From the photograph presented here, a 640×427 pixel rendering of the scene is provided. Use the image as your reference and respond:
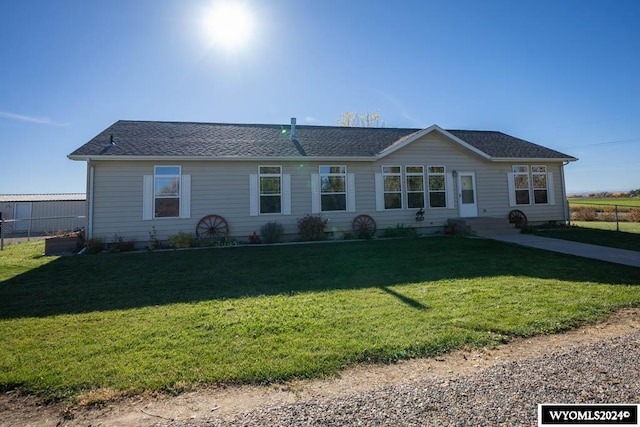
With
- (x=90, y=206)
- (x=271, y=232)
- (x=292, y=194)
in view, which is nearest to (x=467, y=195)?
(x=292, y=194)

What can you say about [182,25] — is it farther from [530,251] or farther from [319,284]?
[530,251]

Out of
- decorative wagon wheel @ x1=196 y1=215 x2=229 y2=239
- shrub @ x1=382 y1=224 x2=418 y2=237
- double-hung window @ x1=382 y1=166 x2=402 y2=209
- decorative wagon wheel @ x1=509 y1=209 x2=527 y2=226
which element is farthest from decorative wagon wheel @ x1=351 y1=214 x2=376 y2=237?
decorative wagon wheel @ x1=509 y1=209 x2=527 y2=226

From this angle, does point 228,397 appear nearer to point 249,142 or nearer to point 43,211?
point 249,142

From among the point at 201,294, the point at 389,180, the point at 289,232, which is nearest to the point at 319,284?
the point at 201,294

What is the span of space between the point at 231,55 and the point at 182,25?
1.80 m

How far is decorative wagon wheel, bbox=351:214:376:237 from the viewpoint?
12.4m

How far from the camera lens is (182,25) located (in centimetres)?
978

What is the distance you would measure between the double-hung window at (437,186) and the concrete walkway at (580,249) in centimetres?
316

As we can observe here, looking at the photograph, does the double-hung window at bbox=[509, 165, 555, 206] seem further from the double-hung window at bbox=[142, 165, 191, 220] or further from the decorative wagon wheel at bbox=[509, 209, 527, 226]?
the double-hung window at bbox=[142, 165, 191, 220]

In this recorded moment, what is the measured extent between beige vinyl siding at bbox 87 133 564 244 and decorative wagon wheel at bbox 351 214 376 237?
0.66ft

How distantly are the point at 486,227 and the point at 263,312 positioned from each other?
446 inches

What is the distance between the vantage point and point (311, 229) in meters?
11.9

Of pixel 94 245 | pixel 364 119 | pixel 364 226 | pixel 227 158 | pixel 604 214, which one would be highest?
pixel 364 119

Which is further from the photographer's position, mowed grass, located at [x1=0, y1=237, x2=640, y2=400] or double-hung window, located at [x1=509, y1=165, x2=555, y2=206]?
double-hung window, located at [x1=509, y1=165, x2=555, y2=206]
